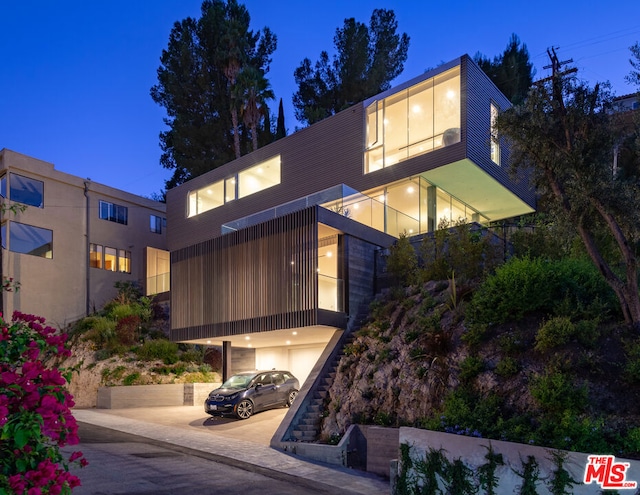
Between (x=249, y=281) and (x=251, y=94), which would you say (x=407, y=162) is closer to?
(x=249, y=281)

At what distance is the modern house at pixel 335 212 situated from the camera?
1835 centimetres

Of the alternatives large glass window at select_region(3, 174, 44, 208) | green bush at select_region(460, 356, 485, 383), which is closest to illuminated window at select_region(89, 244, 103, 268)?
large glass window at select_region(3, 174, 44, 208)

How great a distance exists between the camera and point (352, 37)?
134ft

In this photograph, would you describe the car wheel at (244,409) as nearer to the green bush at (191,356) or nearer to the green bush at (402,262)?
the green bush at (402,262)

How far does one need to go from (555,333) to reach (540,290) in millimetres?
1433

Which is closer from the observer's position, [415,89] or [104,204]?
[415,89]

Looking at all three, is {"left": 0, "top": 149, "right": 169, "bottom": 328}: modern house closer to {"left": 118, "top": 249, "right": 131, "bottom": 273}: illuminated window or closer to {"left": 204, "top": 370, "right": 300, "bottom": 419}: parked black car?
A: {"left": 118, "top": 249, "right": 131, "bottom": 273}: illuminated window

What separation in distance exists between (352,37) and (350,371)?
30.8 metres

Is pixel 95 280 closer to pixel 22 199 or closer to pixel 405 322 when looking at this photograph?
pixel 22 199

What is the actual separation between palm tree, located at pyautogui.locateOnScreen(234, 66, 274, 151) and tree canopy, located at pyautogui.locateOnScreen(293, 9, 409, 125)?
146 inches

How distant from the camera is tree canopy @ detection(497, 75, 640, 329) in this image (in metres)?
11.3

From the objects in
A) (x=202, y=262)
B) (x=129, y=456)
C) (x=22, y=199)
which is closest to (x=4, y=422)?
(x=129, y=456)

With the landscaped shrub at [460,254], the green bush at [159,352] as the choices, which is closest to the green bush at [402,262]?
the landscaped shrub at [460,254]

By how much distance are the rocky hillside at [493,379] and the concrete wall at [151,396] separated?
24.6ft
